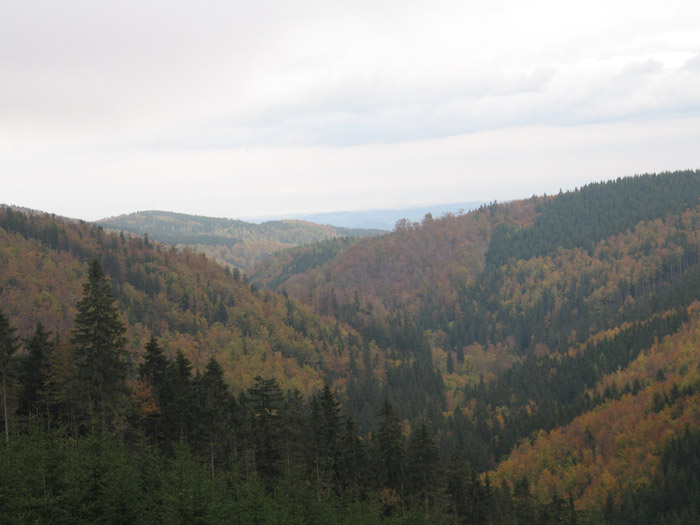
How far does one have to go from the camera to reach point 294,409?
163 ft

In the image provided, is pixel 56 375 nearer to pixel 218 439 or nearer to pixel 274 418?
pixel 218 439

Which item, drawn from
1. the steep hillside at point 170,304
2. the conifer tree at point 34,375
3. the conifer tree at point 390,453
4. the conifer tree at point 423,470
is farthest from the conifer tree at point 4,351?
the steep hillside at point 170,304

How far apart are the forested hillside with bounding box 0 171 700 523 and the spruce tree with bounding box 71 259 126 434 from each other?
0.17 m

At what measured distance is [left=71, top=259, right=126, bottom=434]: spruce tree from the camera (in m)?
39.0

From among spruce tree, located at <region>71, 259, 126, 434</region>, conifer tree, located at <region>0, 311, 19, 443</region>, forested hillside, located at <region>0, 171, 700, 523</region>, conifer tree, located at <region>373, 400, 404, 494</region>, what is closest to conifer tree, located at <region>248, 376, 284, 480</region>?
forested hillside, located at <region>0, 171, 700, 523</region>

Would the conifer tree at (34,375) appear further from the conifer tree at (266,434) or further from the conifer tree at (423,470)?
the conifer tree at (423,470)

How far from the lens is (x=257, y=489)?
35.1 meters

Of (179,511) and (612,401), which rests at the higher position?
(179,511)

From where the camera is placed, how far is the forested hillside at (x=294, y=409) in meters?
34.3

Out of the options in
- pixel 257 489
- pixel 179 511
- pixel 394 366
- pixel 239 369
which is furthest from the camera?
pixel 394 366

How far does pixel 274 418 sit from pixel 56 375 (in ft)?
59.3

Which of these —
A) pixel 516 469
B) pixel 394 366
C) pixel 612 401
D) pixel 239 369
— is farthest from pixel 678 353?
pixel 239 369

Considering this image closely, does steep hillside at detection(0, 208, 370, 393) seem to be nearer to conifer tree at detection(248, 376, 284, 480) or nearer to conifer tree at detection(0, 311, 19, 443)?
conifer tree at detection(248, 376, 284, 480)

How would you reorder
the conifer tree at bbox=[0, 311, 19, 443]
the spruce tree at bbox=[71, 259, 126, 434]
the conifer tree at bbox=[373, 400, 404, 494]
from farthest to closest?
the conifer tree at bbox=[373, 400, 404, 494] → the spruce tree at bbox=[71, 259, 126, 434] → the conifer tree at bbox=[0, 311, 19, 443]
